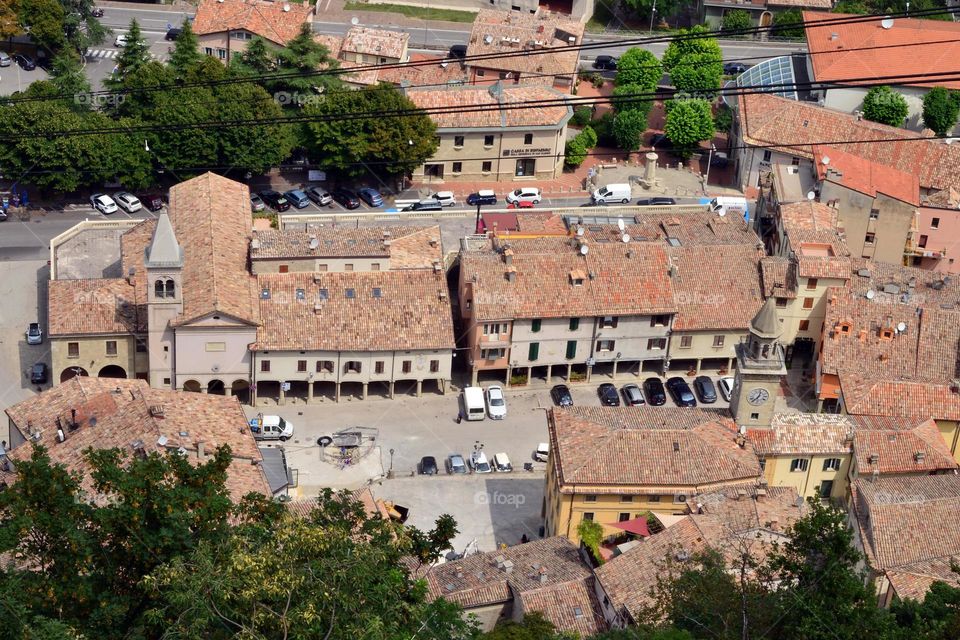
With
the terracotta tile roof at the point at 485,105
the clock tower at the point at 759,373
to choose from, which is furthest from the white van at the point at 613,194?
the clock tower at the point at 759,373

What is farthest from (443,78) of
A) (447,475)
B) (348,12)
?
(447,475)

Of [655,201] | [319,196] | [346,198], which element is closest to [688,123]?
[655,201]

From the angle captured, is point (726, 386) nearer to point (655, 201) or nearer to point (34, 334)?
point (655, 201)

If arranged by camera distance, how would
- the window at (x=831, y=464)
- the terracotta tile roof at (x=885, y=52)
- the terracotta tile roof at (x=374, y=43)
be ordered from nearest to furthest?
the window at (x=831, y=464), the terracotta tile roof at (x=885, y=52), the terracotta tile roof at (x=374, y=43)

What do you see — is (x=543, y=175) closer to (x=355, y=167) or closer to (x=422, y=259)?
(x=355, y=167)

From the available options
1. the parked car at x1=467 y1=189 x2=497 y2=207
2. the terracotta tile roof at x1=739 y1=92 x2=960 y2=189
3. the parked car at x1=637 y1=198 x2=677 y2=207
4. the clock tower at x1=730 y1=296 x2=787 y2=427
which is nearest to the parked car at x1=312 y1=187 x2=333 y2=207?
the parked car at x1=467 y1=189 x2=497 y2=207

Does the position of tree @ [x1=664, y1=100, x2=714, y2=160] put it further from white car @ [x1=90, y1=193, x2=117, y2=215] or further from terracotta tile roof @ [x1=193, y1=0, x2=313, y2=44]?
white car @ [x1=90, y1=193, x2=117, y2=215]

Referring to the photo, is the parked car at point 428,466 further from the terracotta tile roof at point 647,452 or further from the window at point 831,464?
the window at point 831,464
